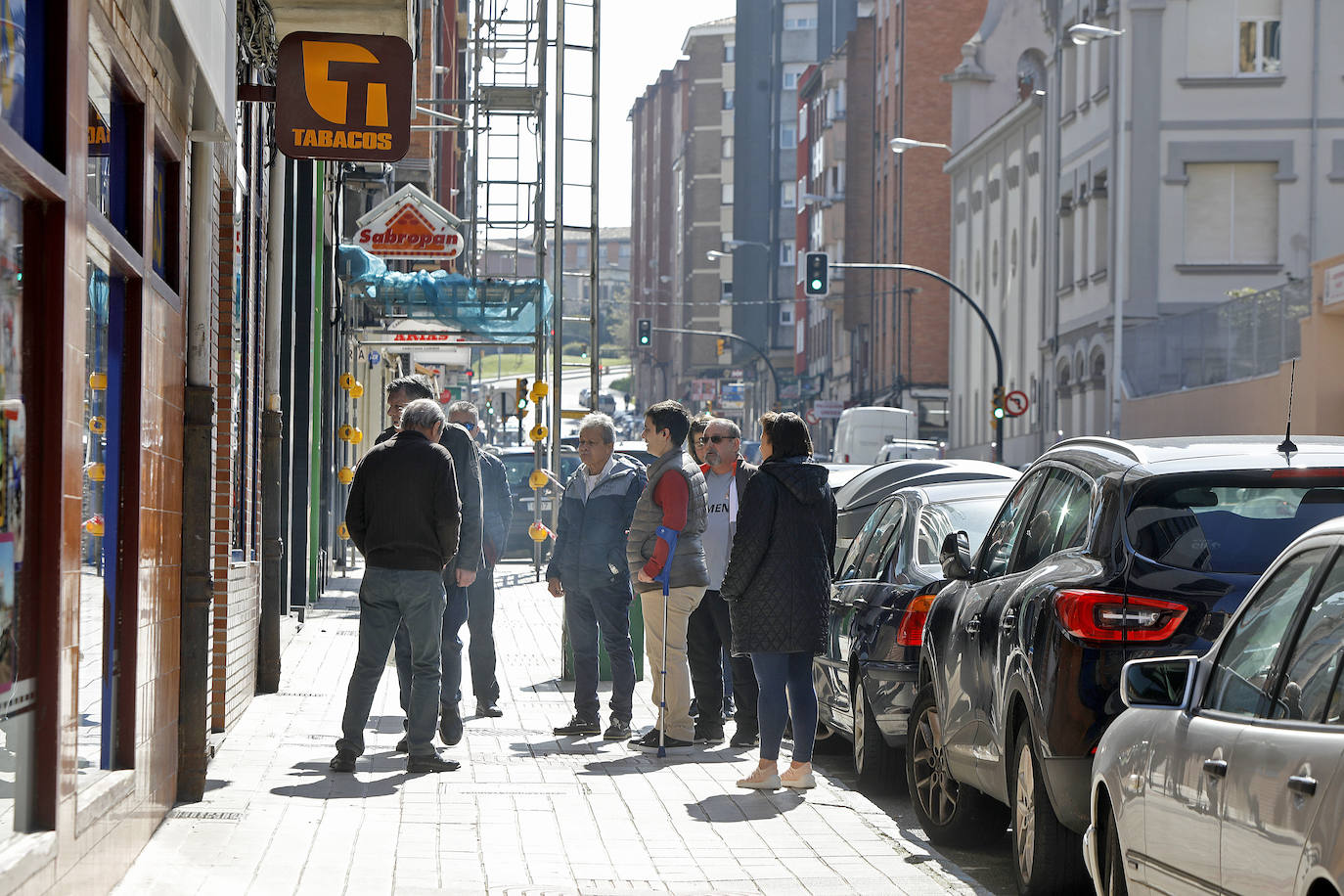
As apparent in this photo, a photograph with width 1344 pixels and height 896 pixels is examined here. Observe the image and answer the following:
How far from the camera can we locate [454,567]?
11.8 metres

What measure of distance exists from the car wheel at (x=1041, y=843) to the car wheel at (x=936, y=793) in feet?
3.89

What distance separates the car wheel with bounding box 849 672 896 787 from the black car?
94.9 inches

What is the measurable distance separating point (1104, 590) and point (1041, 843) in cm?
95

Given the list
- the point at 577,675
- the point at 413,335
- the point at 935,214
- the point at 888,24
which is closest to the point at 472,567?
the point at 577,675

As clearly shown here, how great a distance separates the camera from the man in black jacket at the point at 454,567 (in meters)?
11.5

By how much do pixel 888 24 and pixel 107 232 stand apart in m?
76.4

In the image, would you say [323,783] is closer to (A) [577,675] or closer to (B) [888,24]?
(A) [577,675]

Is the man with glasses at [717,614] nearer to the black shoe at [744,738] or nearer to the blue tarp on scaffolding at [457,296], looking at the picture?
the black shoe at [744,738]

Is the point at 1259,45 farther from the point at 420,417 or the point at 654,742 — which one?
the point at 420,417

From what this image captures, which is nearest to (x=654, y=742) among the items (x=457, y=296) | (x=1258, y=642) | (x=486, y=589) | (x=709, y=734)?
(x=709, y=734)

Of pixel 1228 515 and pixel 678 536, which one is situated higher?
pixel 1228 515

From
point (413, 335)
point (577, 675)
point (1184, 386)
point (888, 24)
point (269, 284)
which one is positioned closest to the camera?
point (577, 675)

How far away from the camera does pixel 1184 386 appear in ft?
131

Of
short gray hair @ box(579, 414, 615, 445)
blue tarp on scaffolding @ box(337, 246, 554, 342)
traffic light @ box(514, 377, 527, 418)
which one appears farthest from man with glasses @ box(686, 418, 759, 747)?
traffic light @ box(514, 377, 527, 418)
